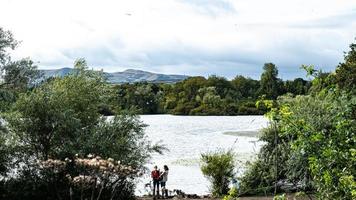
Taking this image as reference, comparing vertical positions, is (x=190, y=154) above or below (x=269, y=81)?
below

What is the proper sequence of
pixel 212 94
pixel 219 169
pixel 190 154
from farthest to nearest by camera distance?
1. pixel 212 94
2. pixel 190 154
3. pixel 219 169

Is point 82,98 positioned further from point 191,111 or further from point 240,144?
point 191,111

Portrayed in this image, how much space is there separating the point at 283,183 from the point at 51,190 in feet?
35.9

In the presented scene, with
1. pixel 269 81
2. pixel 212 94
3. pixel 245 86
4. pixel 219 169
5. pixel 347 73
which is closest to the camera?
pixel 219 169

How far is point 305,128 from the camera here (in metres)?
6.33

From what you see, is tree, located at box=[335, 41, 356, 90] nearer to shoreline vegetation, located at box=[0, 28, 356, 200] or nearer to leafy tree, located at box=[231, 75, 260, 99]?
shoreline vegetation, located at box=[0, 28, 356, 200]

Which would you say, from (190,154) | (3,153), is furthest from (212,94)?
(3,153)

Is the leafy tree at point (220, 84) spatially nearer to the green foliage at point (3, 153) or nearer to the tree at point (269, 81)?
the tree at point (269, 81)

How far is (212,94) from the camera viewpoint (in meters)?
133

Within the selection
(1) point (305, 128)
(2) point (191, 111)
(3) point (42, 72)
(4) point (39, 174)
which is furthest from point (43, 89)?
(2) point (191, 111)

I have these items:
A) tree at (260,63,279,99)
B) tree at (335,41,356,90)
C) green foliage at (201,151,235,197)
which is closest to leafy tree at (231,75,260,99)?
tree at (260,63,279,99)

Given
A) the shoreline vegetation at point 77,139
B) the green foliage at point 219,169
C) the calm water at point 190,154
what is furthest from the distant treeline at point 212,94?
the shoreline vegetation at point 77,139

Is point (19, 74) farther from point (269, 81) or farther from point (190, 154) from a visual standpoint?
point (269, 81)

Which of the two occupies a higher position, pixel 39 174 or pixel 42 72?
pixel 42 72
